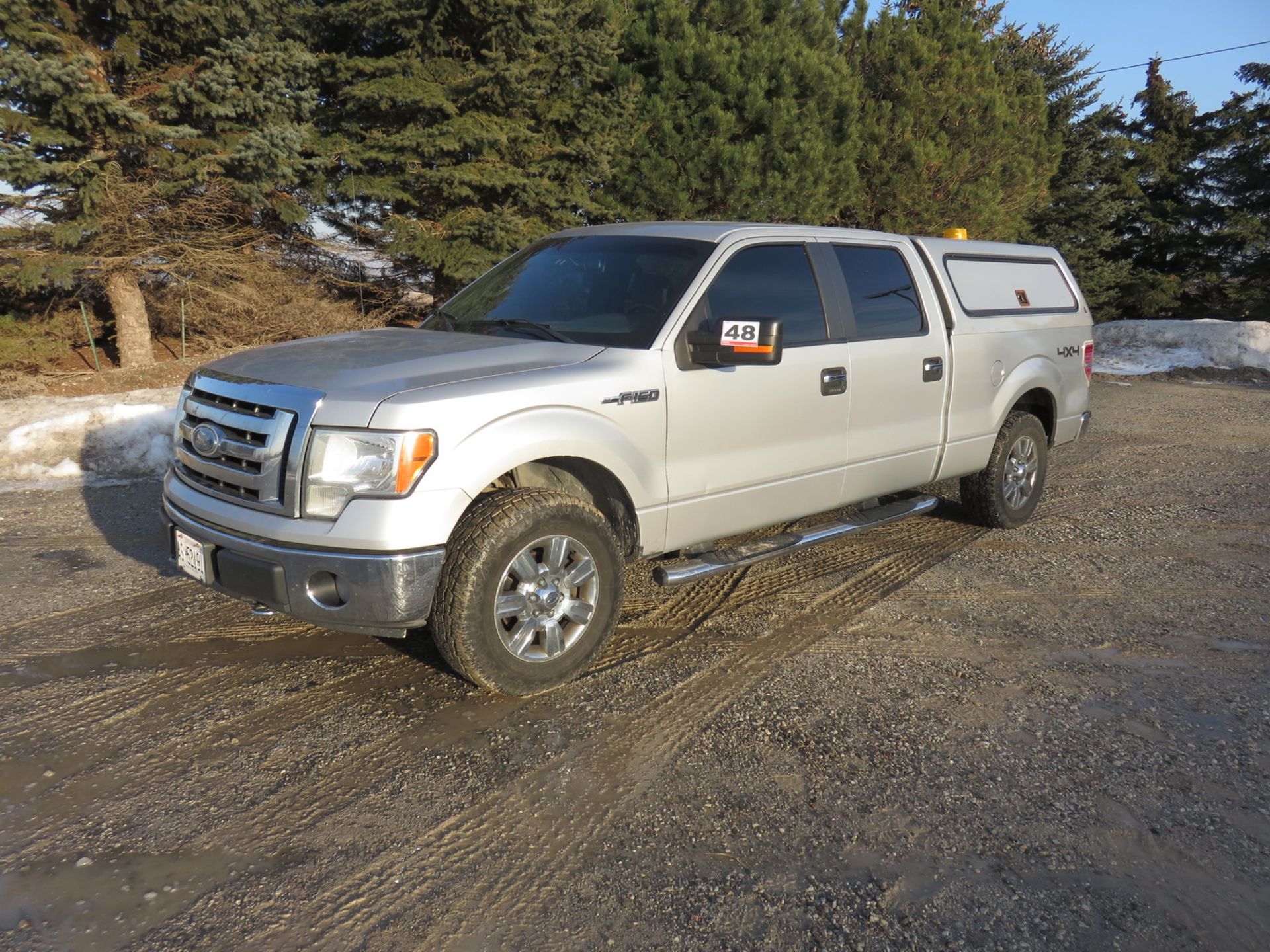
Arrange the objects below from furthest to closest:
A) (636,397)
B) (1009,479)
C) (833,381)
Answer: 1. (1009,479)
2. (833,381)
3. (636,397)

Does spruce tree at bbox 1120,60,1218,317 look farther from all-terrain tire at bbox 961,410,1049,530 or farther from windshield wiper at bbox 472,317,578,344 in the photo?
windshield wiper at bbox 472,317,578,344

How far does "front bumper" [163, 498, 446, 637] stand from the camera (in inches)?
135

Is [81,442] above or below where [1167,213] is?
below

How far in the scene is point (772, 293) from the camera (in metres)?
4.77

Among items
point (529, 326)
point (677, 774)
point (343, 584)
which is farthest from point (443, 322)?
point (677, 774)

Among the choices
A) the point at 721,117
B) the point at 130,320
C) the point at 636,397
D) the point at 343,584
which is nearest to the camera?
the point at 343,584

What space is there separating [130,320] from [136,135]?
93.9 inches

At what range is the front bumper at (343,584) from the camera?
135 inches

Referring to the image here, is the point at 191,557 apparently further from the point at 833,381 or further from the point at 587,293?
the point at 833,381

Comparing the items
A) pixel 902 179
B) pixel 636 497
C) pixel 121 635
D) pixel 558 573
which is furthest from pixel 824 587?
pixel 902 179

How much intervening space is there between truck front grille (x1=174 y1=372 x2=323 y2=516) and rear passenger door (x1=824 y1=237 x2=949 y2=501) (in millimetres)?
2812

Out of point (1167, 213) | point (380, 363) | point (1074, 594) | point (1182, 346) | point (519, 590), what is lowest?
point (1074, 594)

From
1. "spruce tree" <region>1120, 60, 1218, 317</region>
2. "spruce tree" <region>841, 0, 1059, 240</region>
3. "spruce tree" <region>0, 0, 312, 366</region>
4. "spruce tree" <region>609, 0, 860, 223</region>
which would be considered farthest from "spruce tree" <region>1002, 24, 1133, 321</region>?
"spruce tree" <region>0, 0, 312, 366</region>

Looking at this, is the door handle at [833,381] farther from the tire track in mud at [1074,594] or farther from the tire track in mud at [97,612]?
the tire track in mud at [97,612]
